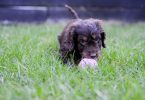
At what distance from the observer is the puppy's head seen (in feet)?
12.2

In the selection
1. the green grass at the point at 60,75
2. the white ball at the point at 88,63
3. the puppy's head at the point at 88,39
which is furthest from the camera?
the puppy's head at the point at 88,39

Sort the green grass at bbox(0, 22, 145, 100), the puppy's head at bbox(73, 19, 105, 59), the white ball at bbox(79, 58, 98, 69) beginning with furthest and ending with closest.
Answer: the puppy's head at bbox(73, 19, 105, 59), the white ball at bbox(79, 58, 98, 69), the green grass at bbox(0, 22, 145, 100)

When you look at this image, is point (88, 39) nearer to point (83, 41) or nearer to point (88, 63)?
point (83, 41)

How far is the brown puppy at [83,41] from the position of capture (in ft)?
12.3

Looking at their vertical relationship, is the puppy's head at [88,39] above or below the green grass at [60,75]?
above

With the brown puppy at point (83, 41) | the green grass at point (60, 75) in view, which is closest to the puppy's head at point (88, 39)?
the brown puppy at point (83, 41)

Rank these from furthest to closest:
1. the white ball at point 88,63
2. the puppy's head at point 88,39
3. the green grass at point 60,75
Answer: the puppy's head at point 88,39, the white ball at point 88,63, the green grass at point 60,75

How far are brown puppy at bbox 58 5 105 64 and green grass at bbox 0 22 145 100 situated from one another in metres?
0.15

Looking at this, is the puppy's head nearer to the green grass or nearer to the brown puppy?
the brown puppy

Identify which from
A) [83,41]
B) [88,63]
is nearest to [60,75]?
[88,63]

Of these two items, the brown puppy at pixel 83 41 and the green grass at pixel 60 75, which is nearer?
the green grass at pixel 60 75

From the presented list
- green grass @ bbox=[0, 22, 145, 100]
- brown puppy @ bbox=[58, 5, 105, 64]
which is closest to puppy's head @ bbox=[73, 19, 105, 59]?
brown puppy @ bbox=[58, 5, 105, 64]

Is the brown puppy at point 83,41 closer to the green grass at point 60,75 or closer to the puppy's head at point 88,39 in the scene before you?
the puppy's head at point 88,39

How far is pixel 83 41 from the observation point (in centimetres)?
377
